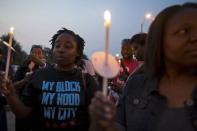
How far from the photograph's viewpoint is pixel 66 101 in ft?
13.7

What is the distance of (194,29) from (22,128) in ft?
9.30

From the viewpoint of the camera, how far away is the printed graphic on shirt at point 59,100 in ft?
13.6

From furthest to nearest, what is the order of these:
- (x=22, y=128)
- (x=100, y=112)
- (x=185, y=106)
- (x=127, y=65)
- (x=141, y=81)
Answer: (x=127, y=65) → (x=22, y=128) → (x=141, y=81) → (x=185, y=106) → (x=100, y=112)

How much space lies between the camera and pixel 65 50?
179 inches

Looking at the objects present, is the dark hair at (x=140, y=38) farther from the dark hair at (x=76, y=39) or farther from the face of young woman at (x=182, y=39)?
the face of young woman at (x=182, y=39)

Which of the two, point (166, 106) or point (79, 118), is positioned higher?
point (166, 106)

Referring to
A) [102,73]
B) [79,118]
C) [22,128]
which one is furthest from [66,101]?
[102,73]

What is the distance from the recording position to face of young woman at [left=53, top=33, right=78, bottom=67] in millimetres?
4512

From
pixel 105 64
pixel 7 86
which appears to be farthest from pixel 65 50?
pixel 105 64

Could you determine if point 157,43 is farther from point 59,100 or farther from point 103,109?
point 59,100

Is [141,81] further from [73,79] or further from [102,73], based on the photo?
[73,79]

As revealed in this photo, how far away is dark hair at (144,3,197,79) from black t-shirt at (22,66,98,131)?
1738 mm

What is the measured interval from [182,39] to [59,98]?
2.12 metres

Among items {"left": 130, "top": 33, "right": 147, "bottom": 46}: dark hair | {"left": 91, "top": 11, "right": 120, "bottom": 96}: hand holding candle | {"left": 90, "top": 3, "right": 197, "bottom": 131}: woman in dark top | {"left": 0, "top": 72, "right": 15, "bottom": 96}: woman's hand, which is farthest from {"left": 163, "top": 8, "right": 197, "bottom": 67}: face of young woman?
{"left": 130, "top": 33, "right": 147, "bottom": 46}: dark hair
